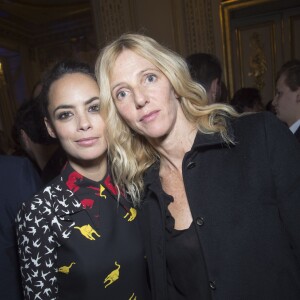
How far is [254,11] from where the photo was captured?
543cm

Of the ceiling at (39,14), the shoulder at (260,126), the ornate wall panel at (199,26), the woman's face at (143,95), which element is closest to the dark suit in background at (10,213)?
the woman's face at (143,95)

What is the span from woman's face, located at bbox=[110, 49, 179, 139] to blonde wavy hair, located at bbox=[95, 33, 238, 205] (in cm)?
3

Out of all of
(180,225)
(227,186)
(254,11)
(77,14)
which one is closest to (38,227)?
(180,225)

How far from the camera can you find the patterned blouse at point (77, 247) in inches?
52.6

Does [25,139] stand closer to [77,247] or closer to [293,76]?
[77,247]

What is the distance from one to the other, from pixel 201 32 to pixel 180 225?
14.4 feet

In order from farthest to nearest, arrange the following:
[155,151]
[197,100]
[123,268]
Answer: [155,151]
[197,100]
[123,268]

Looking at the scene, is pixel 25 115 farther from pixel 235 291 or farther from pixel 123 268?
pixel 235 291

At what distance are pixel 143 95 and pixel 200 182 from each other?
47cm

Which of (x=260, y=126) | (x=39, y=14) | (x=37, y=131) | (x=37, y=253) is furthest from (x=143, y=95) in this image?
(x=39, y=14)

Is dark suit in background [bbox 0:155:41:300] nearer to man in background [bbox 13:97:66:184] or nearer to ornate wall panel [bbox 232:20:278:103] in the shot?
man in background [bbox 13:97:66:184]

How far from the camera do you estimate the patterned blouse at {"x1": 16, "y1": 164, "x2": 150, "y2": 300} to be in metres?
1.33

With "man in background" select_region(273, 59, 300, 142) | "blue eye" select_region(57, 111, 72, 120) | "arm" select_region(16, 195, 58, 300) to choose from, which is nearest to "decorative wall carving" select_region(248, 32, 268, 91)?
"man in background" select_region(273, 59, 300, 142)

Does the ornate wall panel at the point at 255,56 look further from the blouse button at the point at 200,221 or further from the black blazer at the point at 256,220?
the blouse button at the point at 200,221
